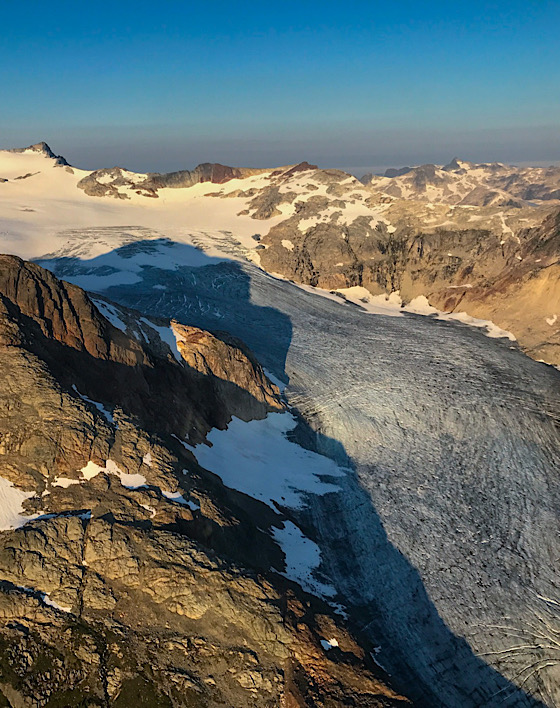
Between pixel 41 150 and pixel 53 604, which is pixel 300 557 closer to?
pixel 53 604

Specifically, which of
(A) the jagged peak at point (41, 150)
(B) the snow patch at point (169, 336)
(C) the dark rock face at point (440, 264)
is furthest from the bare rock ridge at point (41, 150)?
(B) the snow patch at point (169, 336)

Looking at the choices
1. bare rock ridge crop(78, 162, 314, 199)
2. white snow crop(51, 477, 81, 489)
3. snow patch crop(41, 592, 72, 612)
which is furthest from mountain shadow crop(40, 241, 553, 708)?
bare rock ridge crop(78, 162, 314, 199)

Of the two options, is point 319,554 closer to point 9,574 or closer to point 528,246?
point 9,574

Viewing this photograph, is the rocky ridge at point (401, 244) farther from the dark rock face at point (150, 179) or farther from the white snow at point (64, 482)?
the white snow at point (64, 482)

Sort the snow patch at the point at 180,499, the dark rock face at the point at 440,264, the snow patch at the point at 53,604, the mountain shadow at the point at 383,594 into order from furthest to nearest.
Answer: the dark rock face at the point at 440,264, the snow patch at the point at 180,499, the mountain shadow at the point at 383,594, the snow patch at the point at 53,604

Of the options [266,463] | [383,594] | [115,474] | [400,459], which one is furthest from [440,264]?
[115,474]

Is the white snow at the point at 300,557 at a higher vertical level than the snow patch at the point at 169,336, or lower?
lower
